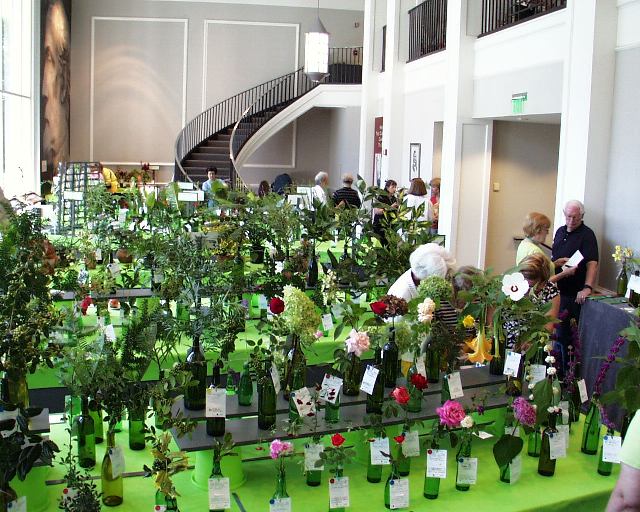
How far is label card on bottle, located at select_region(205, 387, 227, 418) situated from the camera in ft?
9.07

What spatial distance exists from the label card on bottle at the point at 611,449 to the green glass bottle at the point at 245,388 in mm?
1323

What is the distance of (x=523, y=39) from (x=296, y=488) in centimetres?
702

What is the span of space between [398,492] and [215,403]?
68 cm

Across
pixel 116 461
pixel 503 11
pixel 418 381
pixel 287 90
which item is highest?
pixel 503 11

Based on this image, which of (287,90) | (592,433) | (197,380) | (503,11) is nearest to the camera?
(197,380)

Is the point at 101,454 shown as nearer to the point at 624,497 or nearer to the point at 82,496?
the point at 82,496

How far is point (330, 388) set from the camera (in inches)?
115

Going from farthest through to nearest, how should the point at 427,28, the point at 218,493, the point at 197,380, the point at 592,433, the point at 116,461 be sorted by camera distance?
Answer: 1. the point at 427,28
2. the point at 592,433
3. the point at 197,380
4. the point at 116,461
5. the point at 218,493

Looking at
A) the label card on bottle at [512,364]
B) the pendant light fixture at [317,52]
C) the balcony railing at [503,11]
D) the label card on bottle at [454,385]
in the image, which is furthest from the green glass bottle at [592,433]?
the pendant light fixture at [317,52]

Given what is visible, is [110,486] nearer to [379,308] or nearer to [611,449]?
[379,308]

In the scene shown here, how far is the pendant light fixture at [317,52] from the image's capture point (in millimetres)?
13414

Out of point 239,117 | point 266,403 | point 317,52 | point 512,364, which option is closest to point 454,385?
point 512,364

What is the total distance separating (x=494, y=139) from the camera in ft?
33.6

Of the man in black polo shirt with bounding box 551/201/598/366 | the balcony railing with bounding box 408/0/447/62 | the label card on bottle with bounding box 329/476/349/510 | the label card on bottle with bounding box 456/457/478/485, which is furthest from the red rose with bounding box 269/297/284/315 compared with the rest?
the balcony railing with bounding box 408/0/447/62
